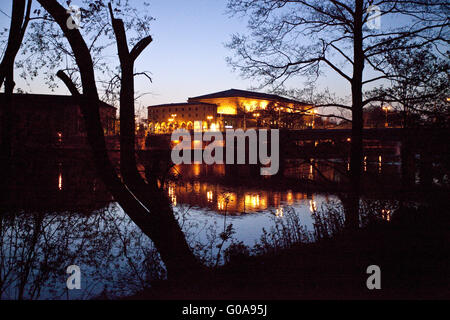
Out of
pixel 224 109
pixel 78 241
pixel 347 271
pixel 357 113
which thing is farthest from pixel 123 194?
pixel 224 109

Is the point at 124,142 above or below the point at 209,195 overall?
above

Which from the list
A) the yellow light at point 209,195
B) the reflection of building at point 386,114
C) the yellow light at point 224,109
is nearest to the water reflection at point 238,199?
the yellow light at point 209,195

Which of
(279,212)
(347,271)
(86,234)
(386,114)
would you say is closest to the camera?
(347,271)

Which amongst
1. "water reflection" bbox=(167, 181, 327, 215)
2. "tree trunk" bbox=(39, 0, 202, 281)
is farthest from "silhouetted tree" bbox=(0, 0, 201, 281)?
"water reflection" bbox=(167, 181, 327, 215)

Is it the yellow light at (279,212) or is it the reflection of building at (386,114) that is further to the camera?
the yellow light at (279,212)

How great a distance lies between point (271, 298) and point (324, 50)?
7.39 m

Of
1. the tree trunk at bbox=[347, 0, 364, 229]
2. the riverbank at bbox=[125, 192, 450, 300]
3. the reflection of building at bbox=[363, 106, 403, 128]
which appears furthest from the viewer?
the reflection of building at bbox=[363, 106, 403, 128]

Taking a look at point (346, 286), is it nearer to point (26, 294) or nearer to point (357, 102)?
point (357, 102)

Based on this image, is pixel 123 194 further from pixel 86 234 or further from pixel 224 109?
pixel 224 109

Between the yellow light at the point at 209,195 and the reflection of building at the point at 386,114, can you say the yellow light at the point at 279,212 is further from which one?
the reflection of building at the point at 386,114

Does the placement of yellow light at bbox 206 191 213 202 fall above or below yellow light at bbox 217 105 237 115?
below

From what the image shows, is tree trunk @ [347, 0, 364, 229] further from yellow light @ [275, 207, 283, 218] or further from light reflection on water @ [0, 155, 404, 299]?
yellow light @ [275, 207, 283, 218]

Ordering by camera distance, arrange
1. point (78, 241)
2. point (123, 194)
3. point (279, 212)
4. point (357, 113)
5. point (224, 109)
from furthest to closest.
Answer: point (224, 109) → point (279, 212) → point (78, 241) → point (357, 113) → point (123, 194)

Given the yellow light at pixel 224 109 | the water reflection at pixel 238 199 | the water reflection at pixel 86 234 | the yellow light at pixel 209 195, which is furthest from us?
the yellow light at pixel 224 109
